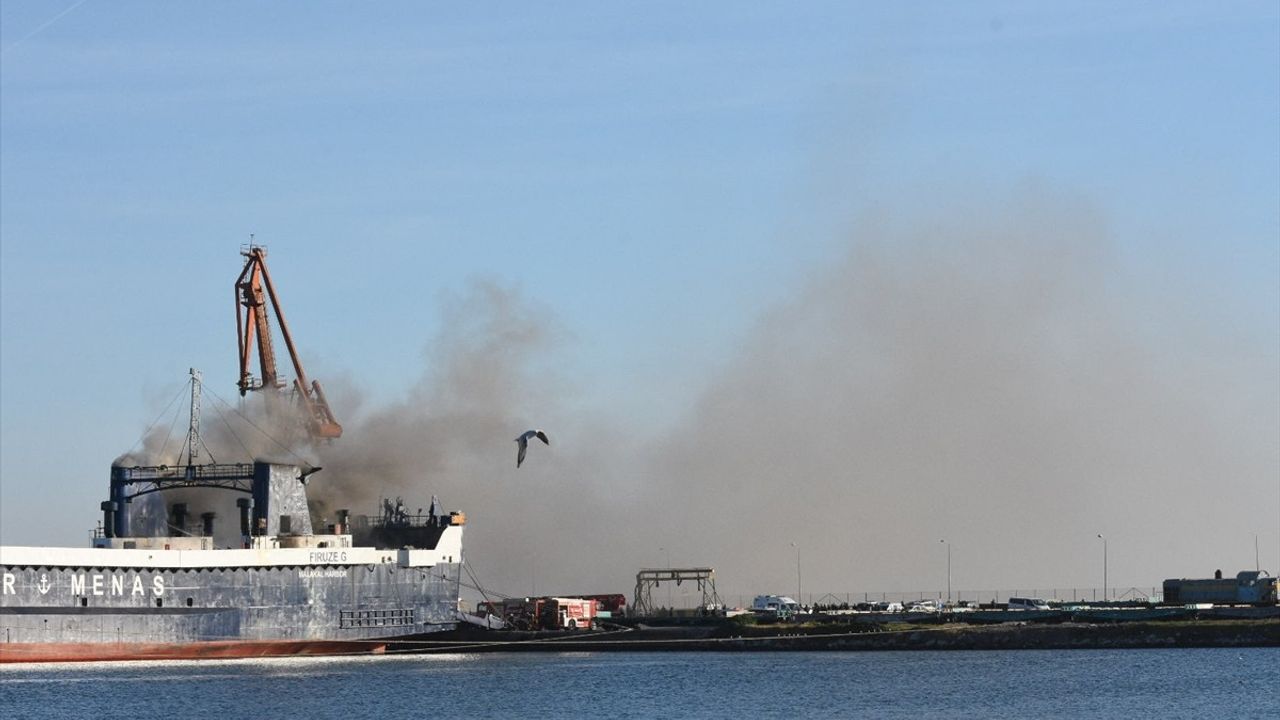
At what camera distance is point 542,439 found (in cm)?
11162

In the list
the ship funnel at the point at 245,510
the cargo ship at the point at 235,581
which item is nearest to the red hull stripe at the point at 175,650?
the cargo ship at the point at 235,581

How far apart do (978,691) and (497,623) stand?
43.7m

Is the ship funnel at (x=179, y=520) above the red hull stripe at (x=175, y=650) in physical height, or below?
above

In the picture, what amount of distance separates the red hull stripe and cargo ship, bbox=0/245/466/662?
7 centimetres

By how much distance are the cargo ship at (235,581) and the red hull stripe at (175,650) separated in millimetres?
72

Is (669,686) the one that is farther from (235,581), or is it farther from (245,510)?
(245,510)

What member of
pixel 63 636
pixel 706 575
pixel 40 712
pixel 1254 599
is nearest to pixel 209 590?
pixel 63 636

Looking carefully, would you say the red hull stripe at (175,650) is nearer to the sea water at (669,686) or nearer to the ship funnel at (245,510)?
the sea water at (669,686)

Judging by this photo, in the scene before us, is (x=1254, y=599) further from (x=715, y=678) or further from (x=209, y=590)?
(x=209, y=590)

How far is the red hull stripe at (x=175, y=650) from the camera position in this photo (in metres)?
99.5

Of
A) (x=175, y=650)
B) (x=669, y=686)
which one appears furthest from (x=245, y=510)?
(x=669, y=686)

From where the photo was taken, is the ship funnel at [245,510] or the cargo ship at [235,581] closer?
the cargo ship at [235,581]

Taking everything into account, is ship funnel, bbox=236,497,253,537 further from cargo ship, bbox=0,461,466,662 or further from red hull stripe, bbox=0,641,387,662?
red hull stripe, bbox=0,641,387,662

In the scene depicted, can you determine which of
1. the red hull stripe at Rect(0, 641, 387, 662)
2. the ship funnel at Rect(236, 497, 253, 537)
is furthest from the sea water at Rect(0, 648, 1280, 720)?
the ship funnel at Rect(236, 497, 253, 537)
